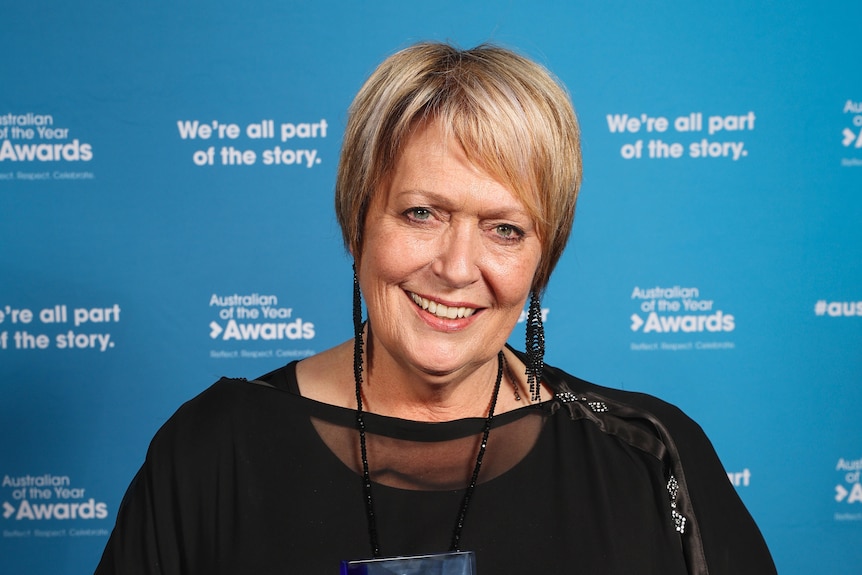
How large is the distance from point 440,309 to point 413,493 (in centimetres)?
28

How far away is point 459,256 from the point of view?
3.93 feet

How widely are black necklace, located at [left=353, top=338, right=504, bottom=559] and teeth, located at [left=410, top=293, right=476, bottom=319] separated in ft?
0.57

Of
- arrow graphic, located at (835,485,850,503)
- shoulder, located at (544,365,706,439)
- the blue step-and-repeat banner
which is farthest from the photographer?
Answer: arrow graphic, located at (835,485,850,503)

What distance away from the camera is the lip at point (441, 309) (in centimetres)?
124

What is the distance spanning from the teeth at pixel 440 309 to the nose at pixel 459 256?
4 centimetres

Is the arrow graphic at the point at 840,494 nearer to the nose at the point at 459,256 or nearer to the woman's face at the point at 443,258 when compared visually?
the woman's face at the point at 443,258

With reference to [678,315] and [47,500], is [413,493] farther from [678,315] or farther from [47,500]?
[47,500]

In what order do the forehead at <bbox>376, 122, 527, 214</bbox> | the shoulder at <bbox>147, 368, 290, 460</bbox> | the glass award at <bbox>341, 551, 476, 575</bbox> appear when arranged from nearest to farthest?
1. the glass award at <bbox>341, 551, 476, 575</bbox>
2. the forehead at <bbox>376, 122, 527, 214</bbox>
3. the shoulder at <bbox>147, 368, 290, 460</bbox>

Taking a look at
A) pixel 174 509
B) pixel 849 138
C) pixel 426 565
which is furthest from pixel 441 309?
pixel 849 138

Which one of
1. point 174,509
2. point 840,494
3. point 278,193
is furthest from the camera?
point 840,494

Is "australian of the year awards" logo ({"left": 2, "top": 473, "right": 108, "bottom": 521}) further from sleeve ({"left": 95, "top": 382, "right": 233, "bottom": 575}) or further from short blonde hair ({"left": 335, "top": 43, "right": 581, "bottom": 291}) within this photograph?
short blonde hair ({"left": 335, "top": 43, "right": 581, "bottom": 291})

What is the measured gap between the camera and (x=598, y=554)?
1.29 meters

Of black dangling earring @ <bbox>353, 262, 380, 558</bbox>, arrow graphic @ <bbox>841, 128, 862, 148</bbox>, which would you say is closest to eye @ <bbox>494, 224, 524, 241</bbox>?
black dangling earring @ <bbox>353, 262, 380, 558</bbox>

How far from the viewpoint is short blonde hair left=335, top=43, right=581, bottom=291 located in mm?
1198
